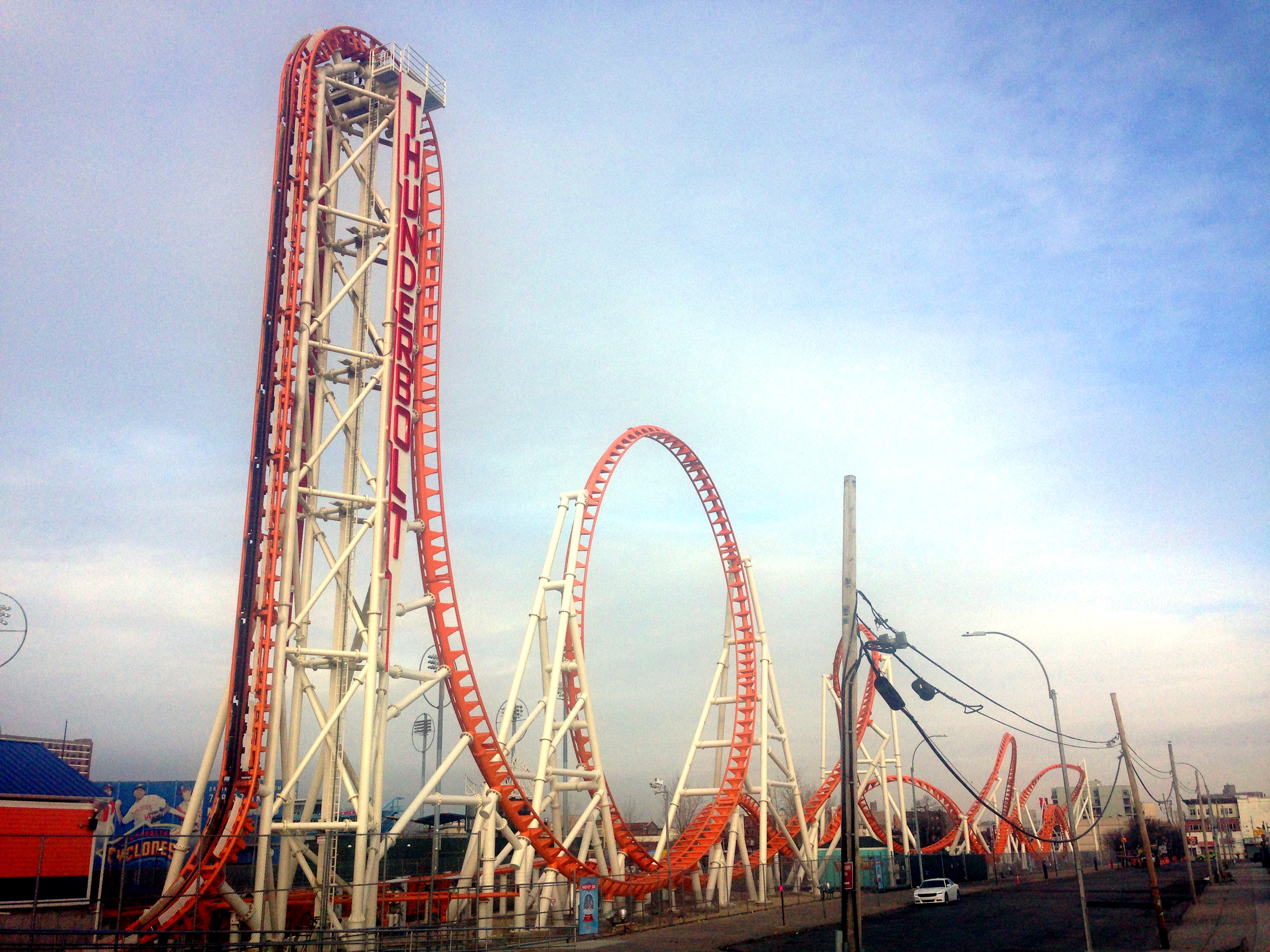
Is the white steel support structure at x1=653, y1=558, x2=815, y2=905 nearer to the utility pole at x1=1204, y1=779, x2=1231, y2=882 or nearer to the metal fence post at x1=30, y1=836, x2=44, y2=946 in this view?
the metal fence post at x1=30, y1=836, x2=44, y2=946

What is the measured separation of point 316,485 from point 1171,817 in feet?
367

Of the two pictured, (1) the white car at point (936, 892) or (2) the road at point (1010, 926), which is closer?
(2) the road at point (1010, 926)

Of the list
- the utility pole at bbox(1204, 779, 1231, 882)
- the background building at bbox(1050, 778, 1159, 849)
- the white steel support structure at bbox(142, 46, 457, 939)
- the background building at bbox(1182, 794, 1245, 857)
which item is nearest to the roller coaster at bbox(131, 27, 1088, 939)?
the white steel support structure at bbox(142, 46, 457, 939)

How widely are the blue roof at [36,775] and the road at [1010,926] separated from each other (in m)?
20.8

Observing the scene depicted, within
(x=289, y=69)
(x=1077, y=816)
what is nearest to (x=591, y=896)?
(x=289, y=69)

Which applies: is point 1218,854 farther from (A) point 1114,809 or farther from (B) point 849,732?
(A) point 1114,809

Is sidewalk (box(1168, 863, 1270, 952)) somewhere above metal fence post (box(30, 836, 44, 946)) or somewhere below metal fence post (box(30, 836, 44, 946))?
below

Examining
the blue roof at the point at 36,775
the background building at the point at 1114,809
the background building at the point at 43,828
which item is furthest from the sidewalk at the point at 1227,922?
the background building at the point at 1114,809

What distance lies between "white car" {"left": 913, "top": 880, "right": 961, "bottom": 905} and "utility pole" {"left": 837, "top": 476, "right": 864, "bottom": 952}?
24.1 m

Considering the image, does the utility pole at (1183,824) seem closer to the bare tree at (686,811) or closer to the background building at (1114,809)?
the bare tree at (686,811)

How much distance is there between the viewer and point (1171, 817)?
10612cm

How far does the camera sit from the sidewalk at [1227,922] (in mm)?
23219

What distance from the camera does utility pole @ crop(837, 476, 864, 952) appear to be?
14898 millimetres

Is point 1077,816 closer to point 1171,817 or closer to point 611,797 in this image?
point 1171,817
